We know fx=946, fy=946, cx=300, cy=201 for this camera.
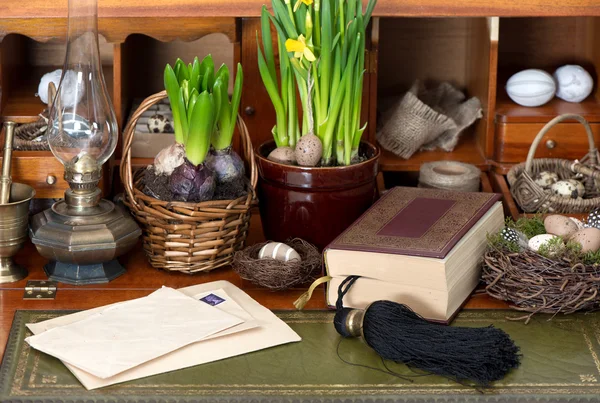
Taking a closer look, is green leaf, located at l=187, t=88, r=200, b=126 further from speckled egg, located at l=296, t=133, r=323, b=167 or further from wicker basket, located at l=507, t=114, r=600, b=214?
wicker basket, located at l=507, t=114, r=600, b=214

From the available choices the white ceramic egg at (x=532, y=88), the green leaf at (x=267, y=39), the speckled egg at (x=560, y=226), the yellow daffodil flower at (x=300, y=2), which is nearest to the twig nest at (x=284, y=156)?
the green leaf at (x=267, y=39)

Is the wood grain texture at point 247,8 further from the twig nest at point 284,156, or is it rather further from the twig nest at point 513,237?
the twig nest at point 513,237

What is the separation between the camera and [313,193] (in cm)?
169

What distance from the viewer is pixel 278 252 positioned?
1641 millimetres

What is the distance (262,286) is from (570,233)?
530 millimetres

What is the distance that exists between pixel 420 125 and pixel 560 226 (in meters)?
0.53

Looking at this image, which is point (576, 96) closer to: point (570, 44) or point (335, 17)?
point (570, 44)

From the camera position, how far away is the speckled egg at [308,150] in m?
1.68

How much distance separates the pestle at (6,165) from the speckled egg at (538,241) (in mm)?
903

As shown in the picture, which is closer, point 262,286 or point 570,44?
point 262,286

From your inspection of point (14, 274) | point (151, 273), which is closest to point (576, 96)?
point (151, 273)

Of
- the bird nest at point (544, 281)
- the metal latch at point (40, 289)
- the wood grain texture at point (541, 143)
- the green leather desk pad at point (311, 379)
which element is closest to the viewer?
the green leather desk pad at point (311, 379)

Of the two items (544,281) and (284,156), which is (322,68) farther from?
(544,281)

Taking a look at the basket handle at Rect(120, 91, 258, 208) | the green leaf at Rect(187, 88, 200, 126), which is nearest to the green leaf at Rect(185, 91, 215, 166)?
Answer: the green leaf at Rect(187, 88, 200, 126)
